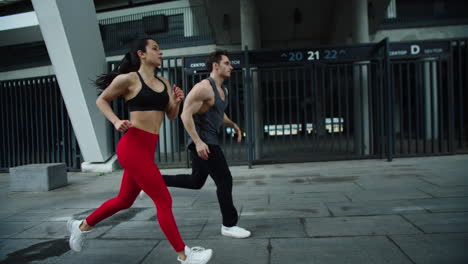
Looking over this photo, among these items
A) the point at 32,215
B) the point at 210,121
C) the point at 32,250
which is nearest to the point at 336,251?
the point at 210,121

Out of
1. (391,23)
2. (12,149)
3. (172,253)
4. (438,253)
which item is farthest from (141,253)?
(391,23)

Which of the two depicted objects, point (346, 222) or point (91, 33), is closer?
point (346, 222)

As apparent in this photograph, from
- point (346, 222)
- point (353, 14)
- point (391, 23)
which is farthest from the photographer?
point (391, 23)

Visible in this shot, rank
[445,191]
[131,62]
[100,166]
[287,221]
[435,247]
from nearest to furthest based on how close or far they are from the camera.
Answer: [435,247] < [131,62] < [287,221] < [445,191] < [100,166]

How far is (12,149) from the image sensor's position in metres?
9.93

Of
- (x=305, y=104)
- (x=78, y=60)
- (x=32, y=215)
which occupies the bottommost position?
(x=32, y=215)

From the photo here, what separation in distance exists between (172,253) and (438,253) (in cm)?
227

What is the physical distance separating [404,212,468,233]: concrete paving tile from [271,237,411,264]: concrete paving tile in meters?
0.65

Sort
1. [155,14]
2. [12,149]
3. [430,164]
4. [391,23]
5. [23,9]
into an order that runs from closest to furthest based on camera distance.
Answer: [430,164] → [12,149] → [391,23] → [155,14] → [23,9]

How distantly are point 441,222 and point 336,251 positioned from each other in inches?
58.1

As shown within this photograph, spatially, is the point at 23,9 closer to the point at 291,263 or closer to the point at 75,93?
the point at 75,93

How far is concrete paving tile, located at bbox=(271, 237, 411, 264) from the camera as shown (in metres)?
Result: 2.83

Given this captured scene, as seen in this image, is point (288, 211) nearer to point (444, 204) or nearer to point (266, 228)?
point (266, 228)

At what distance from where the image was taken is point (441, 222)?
12.1ft
